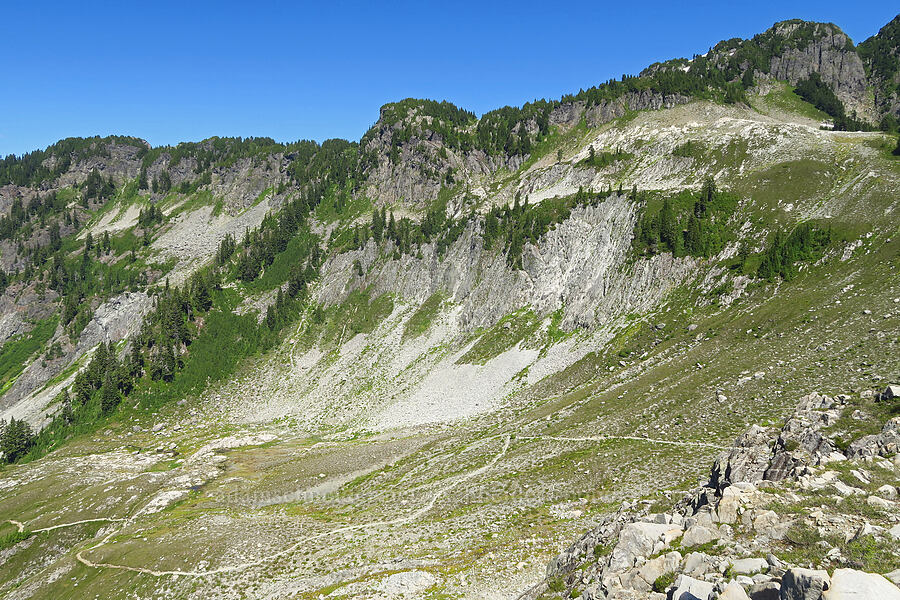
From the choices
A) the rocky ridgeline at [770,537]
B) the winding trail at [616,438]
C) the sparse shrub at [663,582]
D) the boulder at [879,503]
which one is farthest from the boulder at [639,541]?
the winding trail at [616,438]

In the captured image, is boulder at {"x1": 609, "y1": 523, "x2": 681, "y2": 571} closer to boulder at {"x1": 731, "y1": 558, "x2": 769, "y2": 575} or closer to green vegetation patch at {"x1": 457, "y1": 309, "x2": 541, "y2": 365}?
boulder at {"x1": 731, "y1": 558, "x2": 769, "y2": 575}

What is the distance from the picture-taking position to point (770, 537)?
16250mm

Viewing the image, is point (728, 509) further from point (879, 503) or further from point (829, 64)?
point (829, 64)

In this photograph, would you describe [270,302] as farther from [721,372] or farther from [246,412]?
[721,372]

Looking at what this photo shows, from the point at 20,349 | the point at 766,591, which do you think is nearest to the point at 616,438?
the point at 766,591

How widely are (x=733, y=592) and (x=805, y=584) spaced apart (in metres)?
1.97

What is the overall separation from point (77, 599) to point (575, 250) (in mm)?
102981

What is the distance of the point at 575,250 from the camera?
113 m

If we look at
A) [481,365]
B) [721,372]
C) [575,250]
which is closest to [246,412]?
[481,365]

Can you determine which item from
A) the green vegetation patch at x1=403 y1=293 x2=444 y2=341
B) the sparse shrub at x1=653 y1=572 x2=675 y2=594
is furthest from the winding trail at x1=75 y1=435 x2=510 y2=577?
the green vegetation patch at x1=403 y1=293 x2=444 y2=341

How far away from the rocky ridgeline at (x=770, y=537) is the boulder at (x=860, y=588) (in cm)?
2

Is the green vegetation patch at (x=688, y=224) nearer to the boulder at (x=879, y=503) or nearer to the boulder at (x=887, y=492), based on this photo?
the boulder at (x=887, y=492)

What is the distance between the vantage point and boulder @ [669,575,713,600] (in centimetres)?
1314

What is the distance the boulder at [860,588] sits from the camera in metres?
10.2
